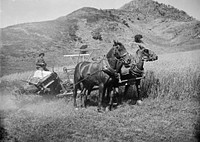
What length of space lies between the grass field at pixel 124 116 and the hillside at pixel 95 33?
50.2 ft

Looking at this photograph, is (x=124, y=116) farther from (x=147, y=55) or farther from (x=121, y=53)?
(x=147, y=55)

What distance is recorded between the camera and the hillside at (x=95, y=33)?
31764 mm

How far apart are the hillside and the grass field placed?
1529 cm

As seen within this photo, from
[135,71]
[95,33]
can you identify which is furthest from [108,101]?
[95,33]

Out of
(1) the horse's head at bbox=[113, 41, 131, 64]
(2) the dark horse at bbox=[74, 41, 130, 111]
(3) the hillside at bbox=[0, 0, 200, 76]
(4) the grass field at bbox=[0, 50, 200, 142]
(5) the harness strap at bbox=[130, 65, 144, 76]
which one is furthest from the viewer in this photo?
(3) the hillside at bbox=[0, 0, 200, 76]

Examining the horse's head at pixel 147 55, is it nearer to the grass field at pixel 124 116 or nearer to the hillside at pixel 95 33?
the grass field at pixel 124 116

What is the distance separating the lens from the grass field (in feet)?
19.5

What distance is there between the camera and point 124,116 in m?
7.68

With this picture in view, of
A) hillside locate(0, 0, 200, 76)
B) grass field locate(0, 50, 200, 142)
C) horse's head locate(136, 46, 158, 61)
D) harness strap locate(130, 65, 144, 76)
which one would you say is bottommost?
grass field locate(0, 50, 200, 142)

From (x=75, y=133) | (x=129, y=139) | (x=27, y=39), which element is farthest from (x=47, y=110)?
(x=27, y=39)

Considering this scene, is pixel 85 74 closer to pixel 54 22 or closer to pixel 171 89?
pixel 171 89

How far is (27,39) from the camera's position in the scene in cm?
3544

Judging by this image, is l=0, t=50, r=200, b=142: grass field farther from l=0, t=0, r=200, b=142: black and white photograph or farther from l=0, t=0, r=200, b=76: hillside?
l=0, t=0, r=200, b=76: hillside

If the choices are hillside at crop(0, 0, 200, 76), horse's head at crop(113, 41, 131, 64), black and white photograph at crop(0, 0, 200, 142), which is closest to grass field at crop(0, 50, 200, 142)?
black and white photograph at crop(0, 0, 200, 142)
